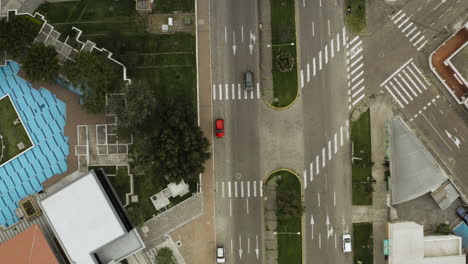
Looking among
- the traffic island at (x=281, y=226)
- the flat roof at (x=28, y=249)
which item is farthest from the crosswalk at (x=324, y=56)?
the flat roof at (x=28, y=249)

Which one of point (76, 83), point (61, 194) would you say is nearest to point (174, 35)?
point (76, 83)

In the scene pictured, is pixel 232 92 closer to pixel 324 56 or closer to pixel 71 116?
pixel 324 56

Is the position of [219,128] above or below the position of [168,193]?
above

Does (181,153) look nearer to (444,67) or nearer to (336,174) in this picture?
(336,174)

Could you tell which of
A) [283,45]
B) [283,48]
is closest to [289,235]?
[283,48]

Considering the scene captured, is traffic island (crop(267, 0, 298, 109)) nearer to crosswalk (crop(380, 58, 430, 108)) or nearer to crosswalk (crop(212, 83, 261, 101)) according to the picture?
crosswalk (crop(212, 83, 261, 101))

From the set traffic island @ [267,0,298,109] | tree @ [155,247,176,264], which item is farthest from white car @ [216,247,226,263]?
traffic island @ [267,0,298,109]
